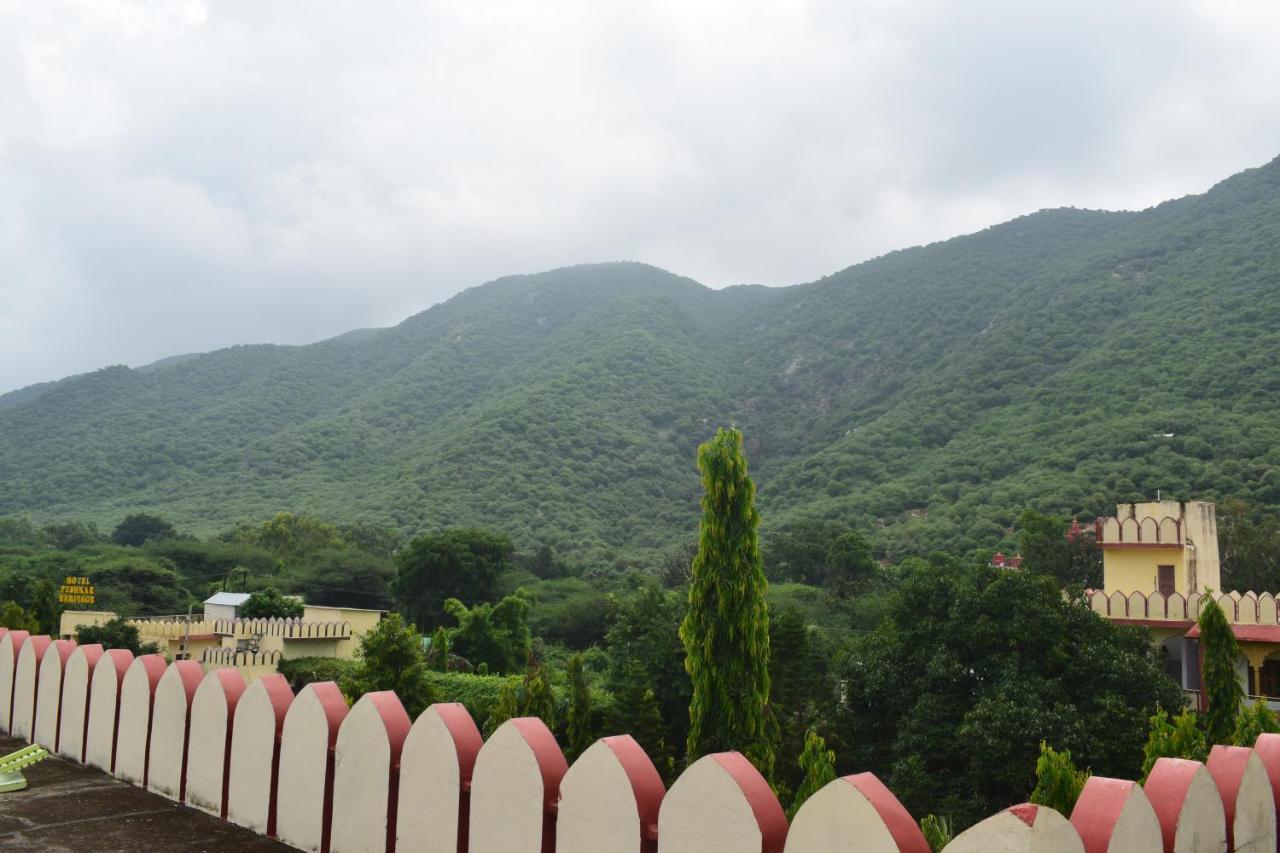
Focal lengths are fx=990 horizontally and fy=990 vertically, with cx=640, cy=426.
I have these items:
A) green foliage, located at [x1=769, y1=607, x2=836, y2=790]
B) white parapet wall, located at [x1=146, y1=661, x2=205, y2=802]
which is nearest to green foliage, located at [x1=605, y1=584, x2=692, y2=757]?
green foliage, located at [x1=769, y1=607, x2=836, y2=790]

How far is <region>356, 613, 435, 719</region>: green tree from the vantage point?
17297 millimetres

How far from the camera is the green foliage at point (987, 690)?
14.1 meters

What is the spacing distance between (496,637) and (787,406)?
221 ft

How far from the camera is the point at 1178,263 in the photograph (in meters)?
78.4

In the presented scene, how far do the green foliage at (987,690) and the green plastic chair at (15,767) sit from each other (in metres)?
11.9

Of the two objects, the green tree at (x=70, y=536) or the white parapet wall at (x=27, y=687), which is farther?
the green tree at (x=70, y=536)

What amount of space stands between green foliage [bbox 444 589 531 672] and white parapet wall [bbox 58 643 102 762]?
27.9 meters

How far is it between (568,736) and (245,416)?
87.5 meters

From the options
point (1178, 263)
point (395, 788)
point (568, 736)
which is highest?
point (1178, 263)

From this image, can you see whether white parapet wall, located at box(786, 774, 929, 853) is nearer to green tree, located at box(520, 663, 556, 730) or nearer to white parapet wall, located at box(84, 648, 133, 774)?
white parapet wall, located at box(84, 648, 133, 774)

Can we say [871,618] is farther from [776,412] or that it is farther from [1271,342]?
[776,412]

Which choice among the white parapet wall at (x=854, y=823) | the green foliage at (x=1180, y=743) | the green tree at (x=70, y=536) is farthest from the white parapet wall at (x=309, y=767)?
the green tree at (x=70, y=536)

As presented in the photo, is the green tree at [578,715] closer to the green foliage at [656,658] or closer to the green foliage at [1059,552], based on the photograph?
the green foliage at [656,658]

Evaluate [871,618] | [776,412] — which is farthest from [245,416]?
[871,618]
